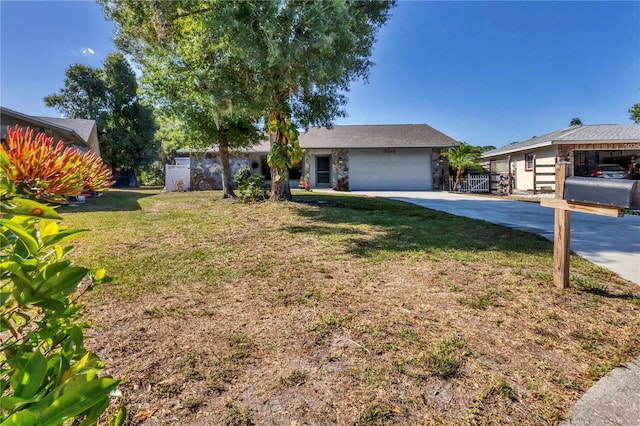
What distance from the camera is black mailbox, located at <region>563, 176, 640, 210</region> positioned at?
2.50m

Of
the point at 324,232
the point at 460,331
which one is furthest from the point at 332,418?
the point at 324,232

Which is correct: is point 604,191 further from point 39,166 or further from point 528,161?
point 528,161

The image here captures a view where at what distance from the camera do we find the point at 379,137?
73.5 ft

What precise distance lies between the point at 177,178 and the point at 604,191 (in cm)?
2031

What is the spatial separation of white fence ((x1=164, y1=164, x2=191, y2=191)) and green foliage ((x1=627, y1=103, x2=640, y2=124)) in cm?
4509

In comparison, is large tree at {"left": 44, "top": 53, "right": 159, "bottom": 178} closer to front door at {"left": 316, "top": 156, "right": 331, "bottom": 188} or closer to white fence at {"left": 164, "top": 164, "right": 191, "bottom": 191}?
white fence at {"left": 164, "top": 164, "right": 191, "bottom": 191}

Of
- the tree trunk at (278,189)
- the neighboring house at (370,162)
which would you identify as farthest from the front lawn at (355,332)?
the neighboring house at (370,162)

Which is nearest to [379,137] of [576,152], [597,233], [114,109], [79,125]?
[576,152]

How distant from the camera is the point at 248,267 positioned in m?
4.27

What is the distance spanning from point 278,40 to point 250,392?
275 inches

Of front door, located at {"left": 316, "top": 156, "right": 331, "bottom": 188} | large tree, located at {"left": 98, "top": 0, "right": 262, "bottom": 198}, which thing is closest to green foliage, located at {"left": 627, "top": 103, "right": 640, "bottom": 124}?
front door, located at {"left": 316, "top": 156, "right": 331, "bottom": 188}

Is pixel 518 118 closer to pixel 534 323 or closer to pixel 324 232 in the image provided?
pixel 324 232

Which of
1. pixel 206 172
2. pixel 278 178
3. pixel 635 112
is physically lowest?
pixel 278 178

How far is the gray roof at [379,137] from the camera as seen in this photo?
2100cm
